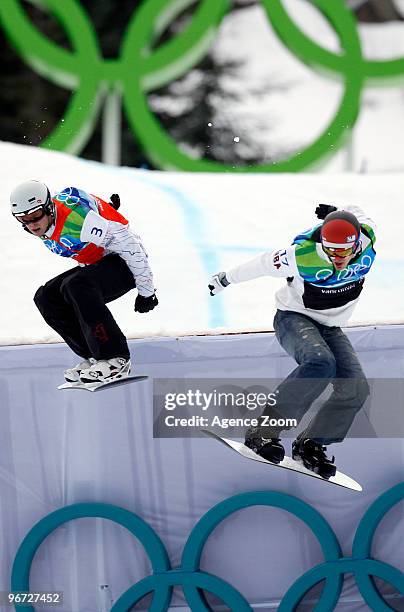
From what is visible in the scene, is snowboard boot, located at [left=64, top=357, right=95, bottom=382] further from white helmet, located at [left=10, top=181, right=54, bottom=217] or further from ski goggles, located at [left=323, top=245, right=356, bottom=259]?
ski goggles, located at [left=323, top=245, right=356, bottom=259]

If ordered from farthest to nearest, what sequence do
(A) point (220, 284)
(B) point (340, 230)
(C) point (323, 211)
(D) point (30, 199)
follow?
1. (A) point (220, 284)
2. (C) point (323, 211)
3. (D) point (30, 199)
4. (B) point (340, 230)

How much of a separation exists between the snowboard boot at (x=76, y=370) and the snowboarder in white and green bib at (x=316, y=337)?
64cm

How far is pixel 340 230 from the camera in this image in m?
4.90

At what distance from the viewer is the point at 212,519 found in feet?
17.8

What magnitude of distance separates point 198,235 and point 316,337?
5.15 ft

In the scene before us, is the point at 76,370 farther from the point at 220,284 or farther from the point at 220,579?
the point at 220,579

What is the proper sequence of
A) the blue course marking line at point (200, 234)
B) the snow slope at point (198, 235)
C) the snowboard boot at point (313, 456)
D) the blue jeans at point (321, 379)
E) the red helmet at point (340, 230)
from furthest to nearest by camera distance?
the blue course marking line at point (200, 234)
the snow slope at point (198, 235)
the snowboard boot at point (313, 456)
the blue jeans at point (321, 379)
the red helmet at point (340, 230)

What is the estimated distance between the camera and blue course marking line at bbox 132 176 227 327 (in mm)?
5844

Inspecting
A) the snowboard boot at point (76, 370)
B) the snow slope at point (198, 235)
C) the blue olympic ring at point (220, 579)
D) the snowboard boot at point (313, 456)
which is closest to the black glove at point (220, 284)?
the snow slope at point (198, 235)

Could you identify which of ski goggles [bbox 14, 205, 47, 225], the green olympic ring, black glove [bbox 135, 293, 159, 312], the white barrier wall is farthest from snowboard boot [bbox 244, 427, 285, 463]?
the green olympic ring

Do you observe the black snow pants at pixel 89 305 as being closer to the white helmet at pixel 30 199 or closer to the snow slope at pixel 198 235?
the snow slope at pixel 198 235

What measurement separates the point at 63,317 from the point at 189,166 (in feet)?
14.4

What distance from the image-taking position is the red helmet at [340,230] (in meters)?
4.91

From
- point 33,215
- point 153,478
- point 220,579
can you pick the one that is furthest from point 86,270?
point 220,579
